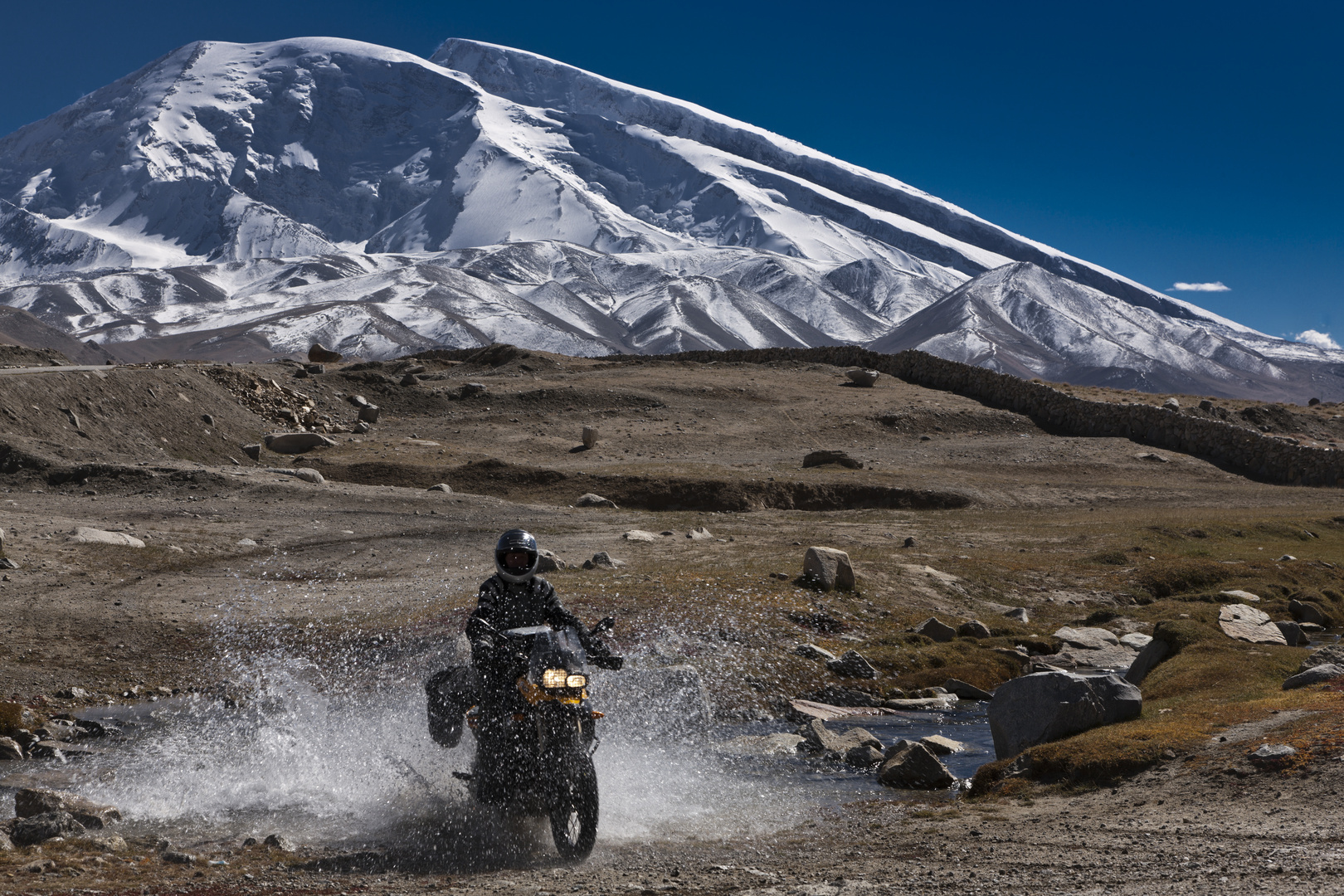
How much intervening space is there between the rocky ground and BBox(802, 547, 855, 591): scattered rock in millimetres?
420

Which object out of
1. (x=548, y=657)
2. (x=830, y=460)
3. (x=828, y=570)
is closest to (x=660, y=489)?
(x=830, y=460)

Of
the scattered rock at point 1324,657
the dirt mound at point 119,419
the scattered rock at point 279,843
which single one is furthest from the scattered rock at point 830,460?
the scattered rock at point 279,843

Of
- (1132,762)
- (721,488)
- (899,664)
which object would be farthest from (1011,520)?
(1132,762)

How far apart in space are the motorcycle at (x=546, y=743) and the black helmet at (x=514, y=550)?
697mm

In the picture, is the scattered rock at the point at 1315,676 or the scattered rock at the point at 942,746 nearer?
the scattered rock at the point at 1315,676

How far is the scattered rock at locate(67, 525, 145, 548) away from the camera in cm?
1956

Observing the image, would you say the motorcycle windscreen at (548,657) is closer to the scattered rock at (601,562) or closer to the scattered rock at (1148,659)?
the scattered rock at (1148,659)

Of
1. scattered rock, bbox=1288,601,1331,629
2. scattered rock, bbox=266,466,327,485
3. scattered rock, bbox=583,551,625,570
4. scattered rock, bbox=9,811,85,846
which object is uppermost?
scattered rock, bbox=1288,601,1331,629

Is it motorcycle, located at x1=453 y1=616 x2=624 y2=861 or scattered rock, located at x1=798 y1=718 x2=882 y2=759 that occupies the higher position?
motorcycle, located at x1=453 y1=616 x2=624 y2=861

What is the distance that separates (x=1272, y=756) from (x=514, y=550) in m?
6.43

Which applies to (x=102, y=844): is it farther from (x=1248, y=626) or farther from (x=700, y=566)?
(x=1248, y=626)

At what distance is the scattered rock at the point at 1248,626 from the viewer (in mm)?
16516

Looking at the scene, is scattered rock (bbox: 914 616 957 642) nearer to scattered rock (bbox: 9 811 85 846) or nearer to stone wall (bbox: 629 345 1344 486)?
scattered rock (bbox: 9 811 85 846)

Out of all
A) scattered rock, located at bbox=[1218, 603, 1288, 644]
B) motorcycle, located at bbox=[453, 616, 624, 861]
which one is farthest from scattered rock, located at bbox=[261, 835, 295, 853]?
scattered rock, located at bbox=[1218, 603, 1288, 644]
